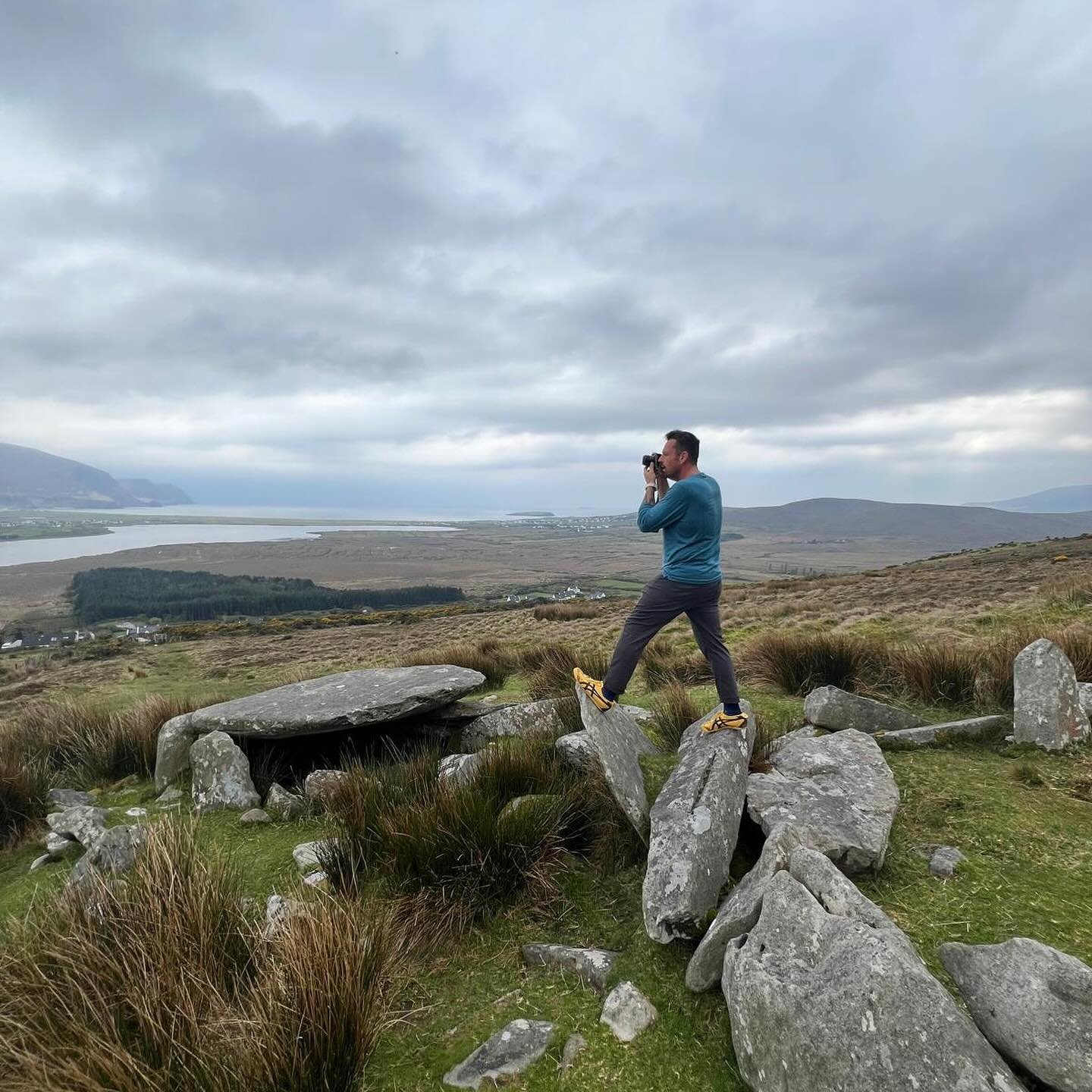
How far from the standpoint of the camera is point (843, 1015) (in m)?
2.34

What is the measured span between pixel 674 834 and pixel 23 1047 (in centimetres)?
333

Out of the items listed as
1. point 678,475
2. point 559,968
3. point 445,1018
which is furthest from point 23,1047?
point 678,475

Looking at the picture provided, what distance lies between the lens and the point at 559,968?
3504mm

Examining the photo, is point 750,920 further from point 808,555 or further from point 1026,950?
point 808,555

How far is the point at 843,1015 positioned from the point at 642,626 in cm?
329

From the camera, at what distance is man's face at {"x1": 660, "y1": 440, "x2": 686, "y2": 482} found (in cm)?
548

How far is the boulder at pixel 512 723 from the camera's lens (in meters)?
7.04

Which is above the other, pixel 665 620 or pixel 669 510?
pixel 669 510

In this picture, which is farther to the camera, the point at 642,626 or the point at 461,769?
the point at 461,769

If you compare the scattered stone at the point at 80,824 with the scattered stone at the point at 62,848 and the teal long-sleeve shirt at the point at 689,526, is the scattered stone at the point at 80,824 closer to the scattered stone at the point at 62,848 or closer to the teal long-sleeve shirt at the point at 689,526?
the scattered stone at the point at 62,848

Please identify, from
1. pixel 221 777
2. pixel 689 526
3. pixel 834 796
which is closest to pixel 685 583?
pixel 689 526

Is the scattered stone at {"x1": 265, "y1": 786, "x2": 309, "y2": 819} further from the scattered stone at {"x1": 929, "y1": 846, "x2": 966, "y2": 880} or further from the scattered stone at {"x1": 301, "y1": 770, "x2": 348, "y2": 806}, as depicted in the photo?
the scattered stone at {"x1": 929, "y1": 846, "x2": 966, "y2": 880}

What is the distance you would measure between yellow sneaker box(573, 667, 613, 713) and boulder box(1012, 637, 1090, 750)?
375cm

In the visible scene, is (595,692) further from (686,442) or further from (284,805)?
(284,805)
